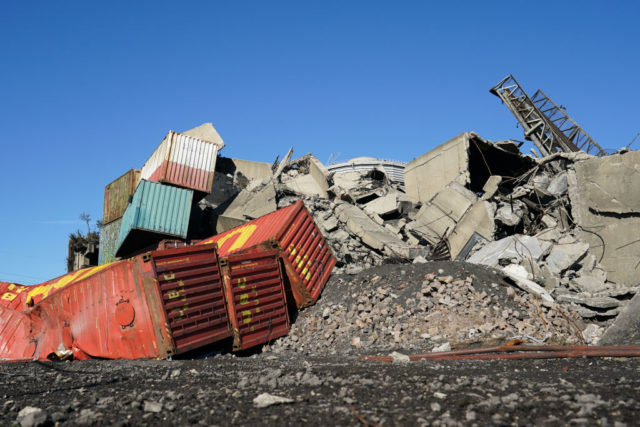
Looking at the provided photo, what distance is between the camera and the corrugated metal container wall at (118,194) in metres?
17.3

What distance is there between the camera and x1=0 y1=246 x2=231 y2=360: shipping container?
7.40 m

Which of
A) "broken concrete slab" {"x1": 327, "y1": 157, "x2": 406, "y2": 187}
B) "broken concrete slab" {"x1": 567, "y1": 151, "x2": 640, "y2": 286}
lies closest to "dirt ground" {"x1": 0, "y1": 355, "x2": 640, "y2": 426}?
"broken concrete slab" {"x1": 567, "y1": 151, "x2": 640, "y2": 286}

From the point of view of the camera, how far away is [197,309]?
7906 millimetres

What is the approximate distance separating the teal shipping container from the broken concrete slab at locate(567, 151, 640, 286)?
1300 centimetres

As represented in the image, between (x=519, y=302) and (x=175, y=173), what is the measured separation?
1315 cm

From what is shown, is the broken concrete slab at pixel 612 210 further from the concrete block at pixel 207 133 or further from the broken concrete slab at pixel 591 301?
the concrete block at pixel 207 133

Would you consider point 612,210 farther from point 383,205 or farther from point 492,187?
point 383,205

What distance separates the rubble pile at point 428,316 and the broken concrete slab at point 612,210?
3.64 metres

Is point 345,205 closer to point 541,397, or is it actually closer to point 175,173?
point 175,173

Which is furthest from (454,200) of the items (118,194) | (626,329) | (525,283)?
(118,194)

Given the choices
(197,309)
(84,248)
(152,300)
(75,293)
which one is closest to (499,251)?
(197,309)

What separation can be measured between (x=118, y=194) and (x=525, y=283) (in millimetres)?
15312

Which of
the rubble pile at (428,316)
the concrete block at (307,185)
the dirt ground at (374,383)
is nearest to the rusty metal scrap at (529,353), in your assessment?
the dirt ground at (374,383)

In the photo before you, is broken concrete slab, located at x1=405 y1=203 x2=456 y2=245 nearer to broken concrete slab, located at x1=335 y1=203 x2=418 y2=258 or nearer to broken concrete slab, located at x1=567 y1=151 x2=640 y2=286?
broken concrete slab, located at x1=335 y1=203 x2=418 y2=258
